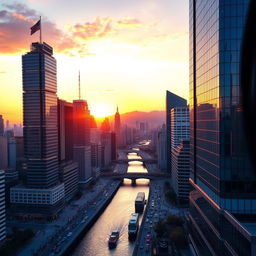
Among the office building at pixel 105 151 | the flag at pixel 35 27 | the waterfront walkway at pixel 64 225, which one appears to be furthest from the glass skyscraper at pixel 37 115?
the office building at pixel 105 151

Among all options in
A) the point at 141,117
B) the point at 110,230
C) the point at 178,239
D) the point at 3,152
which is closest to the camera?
the point at 178,239

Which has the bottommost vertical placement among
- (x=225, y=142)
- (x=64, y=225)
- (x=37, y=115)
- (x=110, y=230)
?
(x=110, y=230)

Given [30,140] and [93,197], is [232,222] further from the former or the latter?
[93,197]

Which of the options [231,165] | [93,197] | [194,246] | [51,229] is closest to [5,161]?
[93,197]

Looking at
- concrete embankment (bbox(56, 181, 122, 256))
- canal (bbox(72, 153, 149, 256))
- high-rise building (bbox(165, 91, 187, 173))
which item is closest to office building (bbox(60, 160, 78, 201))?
concrete embankment (bbox(56, 181, 122, 256))

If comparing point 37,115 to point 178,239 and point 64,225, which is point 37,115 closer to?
point 64,225

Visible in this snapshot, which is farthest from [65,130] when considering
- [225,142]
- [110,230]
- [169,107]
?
[225,142]

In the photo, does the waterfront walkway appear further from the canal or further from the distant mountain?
the distant mountain

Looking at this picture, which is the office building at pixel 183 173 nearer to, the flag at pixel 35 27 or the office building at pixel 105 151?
the flag at pixel 35 27
